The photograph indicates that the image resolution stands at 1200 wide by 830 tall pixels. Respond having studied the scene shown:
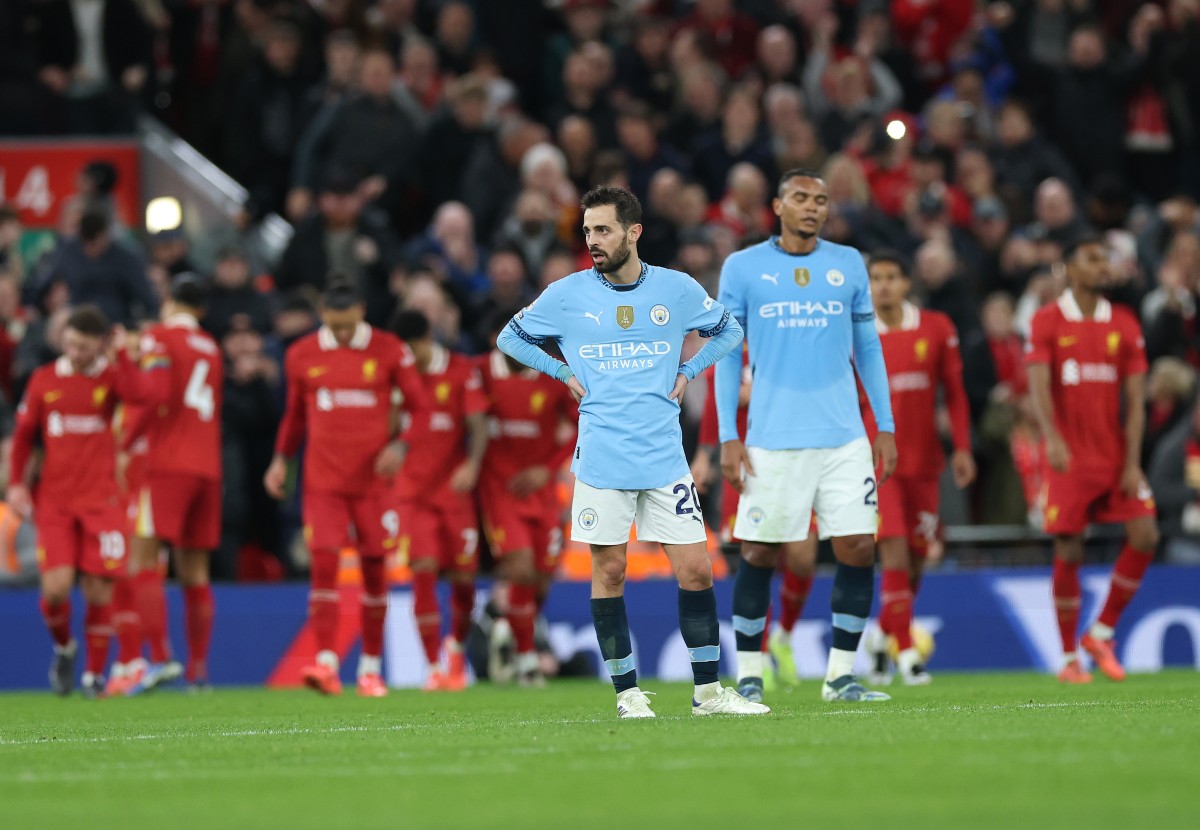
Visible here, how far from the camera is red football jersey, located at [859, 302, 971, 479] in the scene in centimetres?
1320

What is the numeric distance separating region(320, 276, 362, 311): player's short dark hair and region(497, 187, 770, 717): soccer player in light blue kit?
4.36 metres

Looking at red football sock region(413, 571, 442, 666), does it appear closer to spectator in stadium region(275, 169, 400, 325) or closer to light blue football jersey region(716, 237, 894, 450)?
spectator in stadium region(275, 169, 400, 325)

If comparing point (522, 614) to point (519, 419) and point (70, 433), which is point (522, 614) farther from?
point (70, 433)

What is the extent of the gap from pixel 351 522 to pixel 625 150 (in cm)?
741

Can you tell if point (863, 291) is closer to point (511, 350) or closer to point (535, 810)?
point (511, 350)

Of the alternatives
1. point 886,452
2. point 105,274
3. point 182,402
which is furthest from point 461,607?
point 886,452

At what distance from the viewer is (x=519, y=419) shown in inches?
590

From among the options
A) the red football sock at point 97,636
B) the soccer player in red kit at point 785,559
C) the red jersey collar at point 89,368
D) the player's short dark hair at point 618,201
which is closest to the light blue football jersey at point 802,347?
the player's short dark hair at point 618,201

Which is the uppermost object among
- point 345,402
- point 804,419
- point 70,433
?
point 345,402

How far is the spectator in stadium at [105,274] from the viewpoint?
55.4 feet

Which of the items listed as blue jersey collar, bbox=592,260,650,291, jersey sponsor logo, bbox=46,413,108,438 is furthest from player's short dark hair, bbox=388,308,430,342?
blue jersey collar, bbox=592,260,650,291

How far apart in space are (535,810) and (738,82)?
16.5 meters

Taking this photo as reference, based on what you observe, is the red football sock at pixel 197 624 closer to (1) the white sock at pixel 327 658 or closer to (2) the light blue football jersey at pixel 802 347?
(1) the white sock at pixel 327 658

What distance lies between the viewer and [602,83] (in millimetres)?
20469
